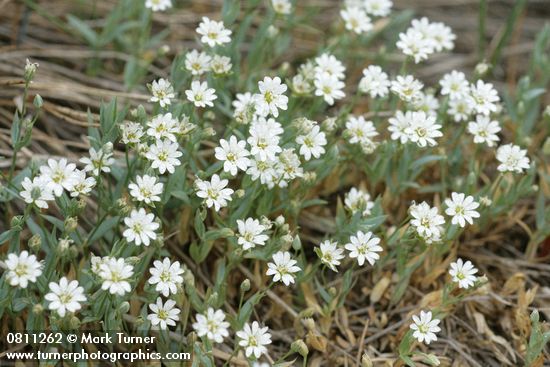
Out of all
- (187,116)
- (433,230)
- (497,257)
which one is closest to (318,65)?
(187,116)

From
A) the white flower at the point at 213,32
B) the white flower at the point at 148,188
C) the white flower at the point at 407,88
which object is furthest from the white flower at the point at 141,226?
the white flower at the point at 407,88

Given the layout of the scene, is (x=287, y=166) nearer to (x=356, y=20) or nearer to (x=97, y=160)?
(x=97, y=160)

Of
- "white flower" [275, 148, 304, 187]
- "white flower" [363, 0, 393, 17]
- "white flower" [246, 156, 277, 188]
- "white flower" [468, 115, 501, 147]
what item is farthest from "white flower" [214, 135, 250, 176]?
"white flower" [363, 0, 393, 17]

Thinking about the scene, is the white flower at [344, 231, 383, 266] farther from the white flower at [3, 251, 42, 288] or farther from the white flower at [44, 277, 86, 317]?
the white flower at [3, 251, 42, 288]

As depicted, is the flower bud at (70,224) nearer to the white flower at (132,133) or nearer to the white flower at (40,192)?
the white flower at (40,192)

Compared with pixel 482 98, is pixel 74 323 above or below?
below

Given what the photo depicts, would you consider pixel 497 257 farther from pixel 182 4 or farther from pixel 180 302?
pixel 182 4

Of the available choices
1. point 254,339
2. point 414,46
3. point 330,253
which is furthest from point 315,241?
point 414,46
